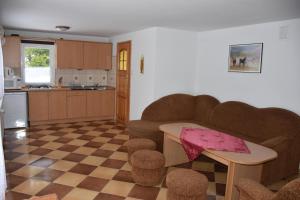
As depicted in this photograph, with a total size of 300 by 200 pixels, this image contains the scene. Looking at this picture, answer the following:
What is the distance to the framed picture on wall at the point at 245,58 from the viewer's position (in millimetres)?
3994

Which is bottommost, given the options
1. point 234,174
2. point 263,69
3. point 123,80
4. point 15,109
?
point 234,174

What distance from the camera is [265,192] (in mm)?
2006

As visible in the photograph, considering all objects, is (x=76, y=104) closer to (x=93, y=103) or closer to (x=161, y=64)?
(x=93, y=103)

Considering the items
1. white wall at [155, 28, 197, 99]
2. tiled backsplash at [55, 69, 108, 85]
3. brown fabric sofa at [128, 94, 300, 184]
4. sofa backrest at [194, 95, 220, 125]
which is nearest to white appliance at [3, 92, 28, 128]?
tiled backsplash at [55, 69, 108, 85]

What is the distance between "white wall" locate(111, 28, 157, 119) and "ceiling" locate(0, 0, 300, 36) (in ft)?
1.89

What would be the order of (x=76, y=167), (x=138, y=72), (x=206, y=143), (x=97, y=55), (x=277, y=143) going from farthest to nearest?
(x=97, y=55) → (x=138, y=72) → (x=76, y=167) → (x=277, y=143) → (x=206, y=143)

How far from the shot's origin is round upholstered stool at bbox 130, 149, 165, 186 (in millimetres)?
3047

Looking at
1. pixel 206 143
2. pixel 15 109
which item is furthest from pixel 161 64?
pixel 15 109

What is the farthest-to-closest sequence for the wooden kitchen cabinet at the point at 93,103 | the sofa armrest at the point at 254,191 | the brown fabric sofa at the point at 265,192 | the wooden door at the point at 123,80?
the wooden kitchen cabinet at the point at 93,103 < the wooden door at the point at 123,80 < the sofa armrest at the point at 254,191 < the brown fabric sofa at the point at 265,192

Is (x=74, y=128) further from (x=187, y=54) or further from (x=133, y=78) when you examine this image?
(x=187, y=54)

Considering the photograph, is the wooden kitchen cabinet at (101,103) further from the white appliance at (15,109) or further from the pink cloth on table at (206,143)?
the pink cloth on table at (206,143)

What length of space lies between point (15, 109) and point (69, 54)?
1818mm

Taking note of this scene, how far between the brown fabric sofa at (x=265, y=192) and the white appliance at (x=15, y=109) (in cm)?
490

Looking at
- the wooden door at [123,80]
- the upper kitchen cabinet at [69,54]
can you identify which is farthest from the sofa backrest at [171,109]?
the upper kitchen cabinet at [69,54]
